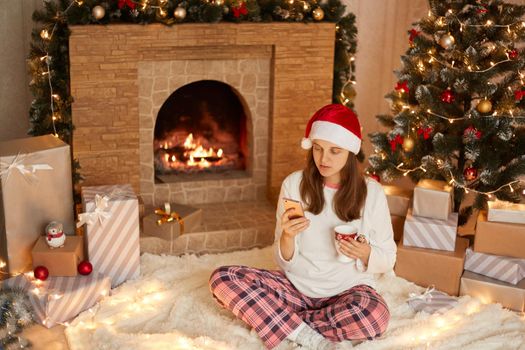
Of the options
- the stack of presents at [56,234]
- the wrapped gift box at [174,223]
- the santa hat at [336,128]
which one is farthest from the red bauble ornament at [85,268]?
the santa hat at [336,128]

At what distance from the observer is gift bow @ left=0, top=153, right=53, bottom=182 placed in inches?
123

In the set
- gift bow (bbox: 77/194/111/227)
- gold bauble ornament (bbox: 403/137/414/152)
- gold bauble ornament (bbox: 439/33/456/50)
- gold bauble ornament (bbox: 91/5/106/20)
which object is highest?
gold bauble ornament (bbox: 91/5/106/20)

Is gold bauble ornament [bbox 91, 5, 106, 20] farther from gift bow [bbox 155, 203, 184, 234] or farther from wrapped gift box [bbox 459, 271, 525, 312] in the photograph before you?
wrapped gift box [bbox 459, 271, 525, 312]

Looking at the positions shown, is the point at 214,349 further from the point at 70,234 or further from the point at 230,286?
the point at 70,234

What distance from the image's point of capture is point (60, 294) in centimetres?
298

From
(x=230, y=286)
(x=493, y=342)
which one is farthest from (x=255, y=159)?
(x=493, y=342)

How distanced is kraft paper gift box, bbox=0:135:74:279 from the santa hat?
124 cm

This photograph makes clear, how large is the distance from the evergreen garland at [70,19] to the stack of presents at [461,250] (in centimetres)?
128

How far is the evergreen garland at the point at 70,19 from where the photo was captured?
11.8 feet

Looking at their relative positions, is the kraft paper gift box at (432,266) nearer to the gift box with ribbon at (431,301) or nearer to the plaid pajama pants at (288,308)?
the gift box with ribbon at (431,301)

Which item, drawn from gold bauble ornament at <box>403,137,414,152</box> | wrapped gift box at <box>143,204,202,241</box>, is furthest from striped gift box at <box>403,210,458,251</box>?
wrapped gift box at <box>143,204,202,241</box>

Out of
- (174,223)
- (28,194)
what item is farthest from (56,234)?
(174,223)

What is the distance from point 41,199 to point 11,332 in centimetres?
76

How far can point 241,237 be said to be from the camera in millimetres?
3818
